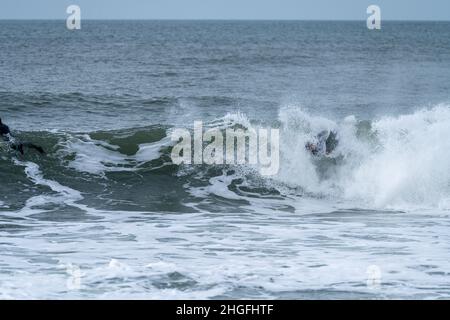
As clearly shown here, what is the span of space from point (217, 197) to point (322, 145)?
142 inches

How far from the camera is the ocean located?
931cm

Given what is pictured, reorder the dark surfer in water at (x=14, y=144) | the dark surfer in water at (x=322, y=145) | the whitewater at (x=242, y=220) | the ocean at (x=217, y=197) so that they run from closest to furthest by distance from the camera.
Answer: the whitewater at (x=242, y=220) → the ocean at (x=217, y=197) → the dark surfer in water at (x=14, y=144) → the dark surfer in water at (x=322, y=145)

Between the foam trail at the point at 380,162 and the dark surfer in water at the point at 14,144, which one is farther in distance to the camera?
the dark surfer in water at the point at 14,144

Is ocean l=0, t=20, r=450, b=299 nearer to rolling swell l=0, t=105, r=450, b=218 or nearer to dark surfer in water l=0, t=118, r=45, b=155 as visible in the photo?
rolling swell l=0, t=105, r=450, b=218

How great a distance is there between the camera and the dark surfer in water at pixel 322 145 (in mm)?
17922
